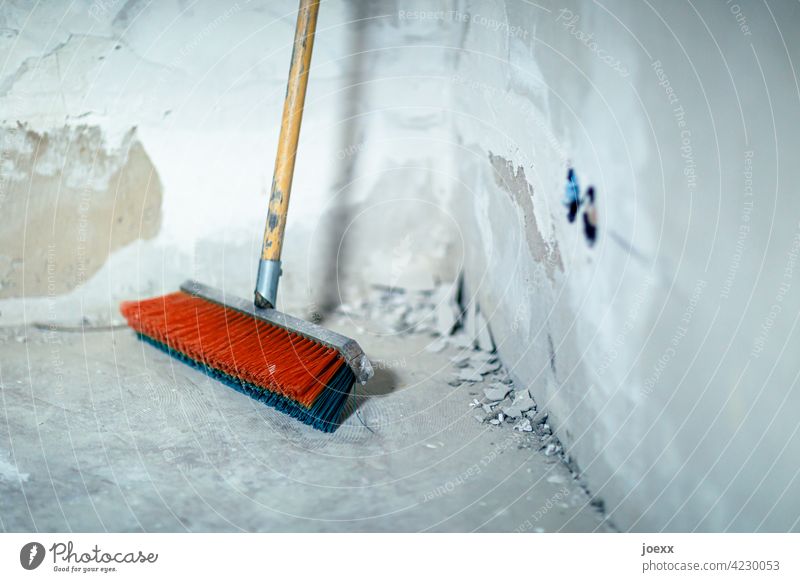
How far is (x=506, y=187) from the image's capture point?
1406 millimetres

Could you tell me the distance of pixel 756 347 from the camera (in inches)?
29.6

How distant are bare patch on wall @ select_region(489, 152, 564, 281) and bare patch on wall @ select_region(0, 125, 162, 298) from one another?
2.70 ft

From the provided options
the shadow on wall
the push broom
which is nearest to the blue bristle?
the push broom

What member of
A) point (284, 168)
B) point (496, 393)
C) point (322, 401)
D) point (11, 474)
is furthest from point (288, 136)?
point (11, 474)

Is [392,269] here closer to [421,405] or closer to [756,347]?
[421,405]

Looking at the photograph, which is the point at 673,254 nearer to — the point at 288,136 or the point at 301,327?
the point at 301,327

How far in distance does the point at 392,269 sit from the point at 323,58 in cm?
58

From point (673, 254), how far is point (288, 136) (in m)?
0.86

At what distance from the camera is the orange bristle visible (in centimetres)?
120

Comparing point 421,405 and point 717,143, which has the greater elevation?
point 717,143

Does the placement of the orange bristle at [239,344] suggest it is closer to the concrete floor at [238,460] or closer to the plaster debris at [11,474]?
the concrete floor at [238,460]

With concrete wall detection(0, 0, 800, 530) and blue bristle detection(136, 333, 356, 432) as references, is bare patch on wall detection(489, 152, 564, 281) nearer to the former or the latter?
concrete wall detection(0, 0, 800, 530)

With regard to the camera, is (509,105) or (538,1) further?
(509,105)
